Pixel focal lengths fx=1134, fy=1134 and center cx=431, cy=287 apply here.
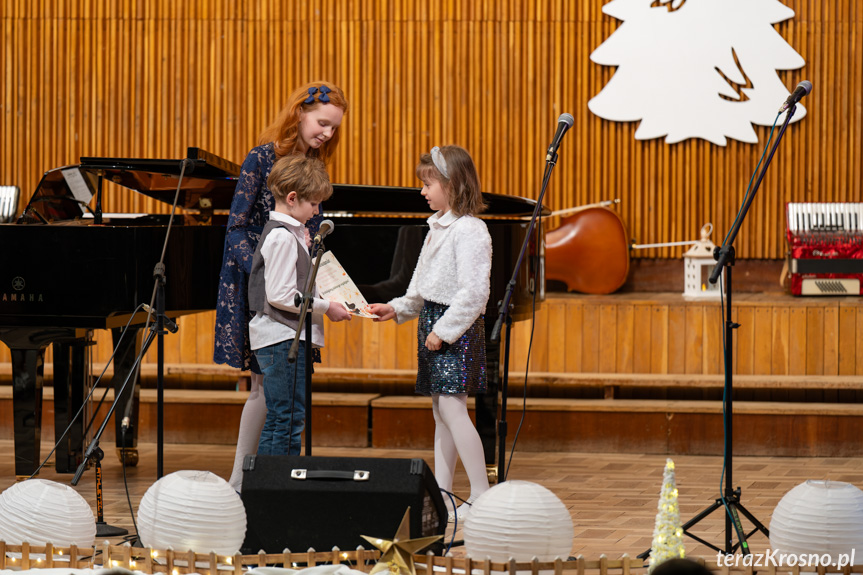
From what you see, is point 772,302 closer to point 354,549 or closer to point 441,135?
point 441,135

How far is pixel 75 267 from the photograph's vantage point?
4.05 m

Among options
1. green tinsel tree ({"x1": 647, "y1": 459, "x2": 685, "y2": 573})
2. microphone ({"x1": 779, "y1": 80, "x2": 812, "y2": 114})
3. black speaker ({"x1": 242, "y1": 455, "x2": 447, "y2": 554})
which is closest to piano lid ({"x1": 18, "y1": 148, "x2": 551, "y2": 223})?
black speaker ({"x1": 242, "y1": 455, "x2": 447, "y2": 554})

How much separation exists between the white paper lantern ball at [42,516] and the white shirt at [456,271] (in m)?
1.24

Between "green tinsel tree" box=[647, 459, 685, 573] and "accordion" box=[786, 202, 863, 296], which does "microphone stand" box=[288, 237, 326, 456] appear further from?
"accordion" box=[786, 202, 863, 296]

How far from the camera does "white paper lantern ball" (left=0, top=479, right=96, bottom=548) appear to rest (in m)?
2.90

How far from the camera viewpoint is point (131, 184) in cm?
478

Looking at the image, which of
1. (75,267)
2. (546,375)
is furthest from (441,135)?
(75,267)

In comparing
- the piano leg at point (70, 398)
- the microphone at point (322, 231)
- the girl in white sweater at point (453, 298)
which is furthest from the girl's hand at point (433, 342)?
the piano leg at point (70, 398)

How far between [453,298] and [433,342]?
0.51 ft

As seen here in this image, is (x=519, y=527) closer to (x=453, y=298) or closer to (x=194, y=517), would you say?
(x=194, y=517)

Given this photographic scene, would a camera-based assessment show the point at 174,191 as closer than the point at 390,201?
Yes

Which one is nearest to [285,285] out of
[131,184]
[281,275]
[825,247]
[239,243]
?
[281,275]

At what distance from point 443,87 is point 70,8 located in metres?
2.48

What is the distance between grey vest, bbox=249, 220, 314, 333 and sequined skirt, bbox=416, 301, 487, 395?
0.46 meters
